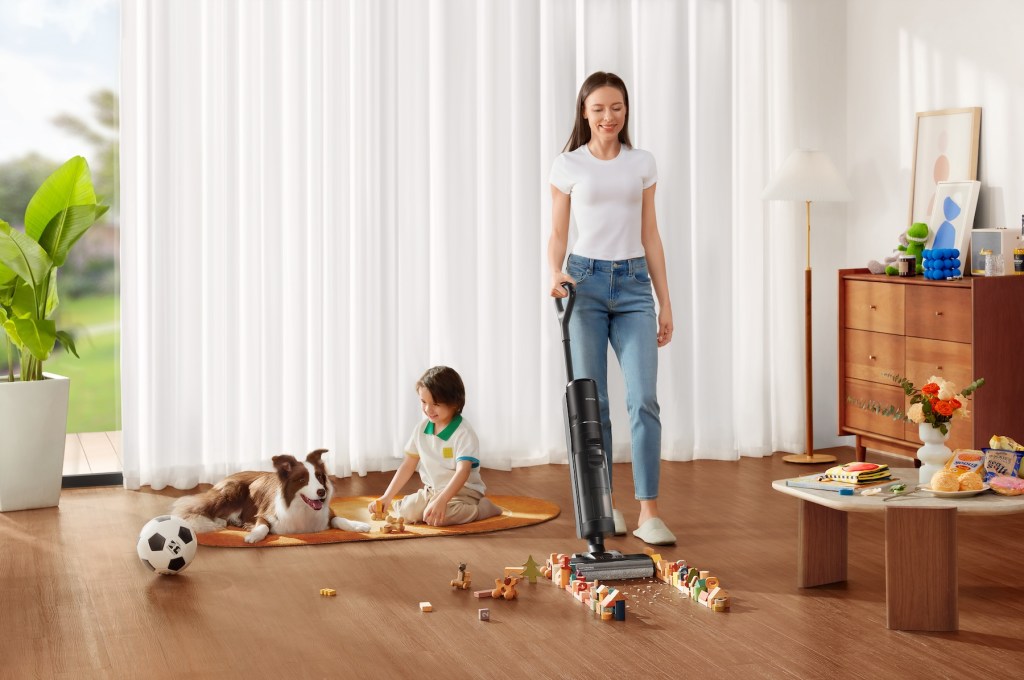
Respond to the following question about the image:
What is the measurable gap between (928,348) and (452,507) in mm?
2053

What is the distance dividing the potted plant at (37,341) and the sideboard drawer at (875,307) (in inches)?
126

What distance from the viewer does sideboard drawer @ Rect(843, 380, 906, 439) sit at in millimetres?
4923

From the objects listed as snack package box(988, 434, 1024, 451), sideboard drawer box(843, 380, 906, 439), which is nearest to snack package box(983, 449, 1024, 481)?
snack package box(988, 434, 1024, 451)

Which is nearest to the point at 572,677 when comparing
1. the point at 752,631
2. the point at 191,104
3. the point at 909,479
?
the point at 752,631

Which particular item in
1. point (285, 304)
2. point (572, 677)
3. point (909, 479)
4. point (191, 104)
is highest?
point (191, 104)

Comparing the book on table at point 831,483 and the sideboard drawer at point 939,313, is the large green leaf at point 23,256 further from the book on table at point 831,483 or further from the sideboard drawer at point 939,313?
the sideboard drawer at point 939,313

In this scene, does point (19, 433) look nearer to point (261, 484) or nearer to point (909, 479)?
point (261, 484)

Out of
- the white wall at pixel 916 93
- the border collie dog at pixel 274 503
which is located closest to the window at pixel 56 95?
the border collie dog at pixel 274 503

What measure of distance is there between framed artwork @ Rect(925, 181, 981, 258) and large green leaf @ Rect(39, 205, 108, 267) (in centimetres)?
350

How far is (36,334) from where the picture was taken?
453cm

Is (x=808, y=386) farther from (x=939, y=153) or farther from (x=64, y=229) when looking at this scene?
(x=64, y=229)

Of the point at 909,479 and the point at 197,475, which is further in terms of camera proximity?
the point at 197,475

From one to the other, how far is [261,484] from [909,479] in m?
2.20

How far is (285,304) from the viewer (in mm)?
5188
